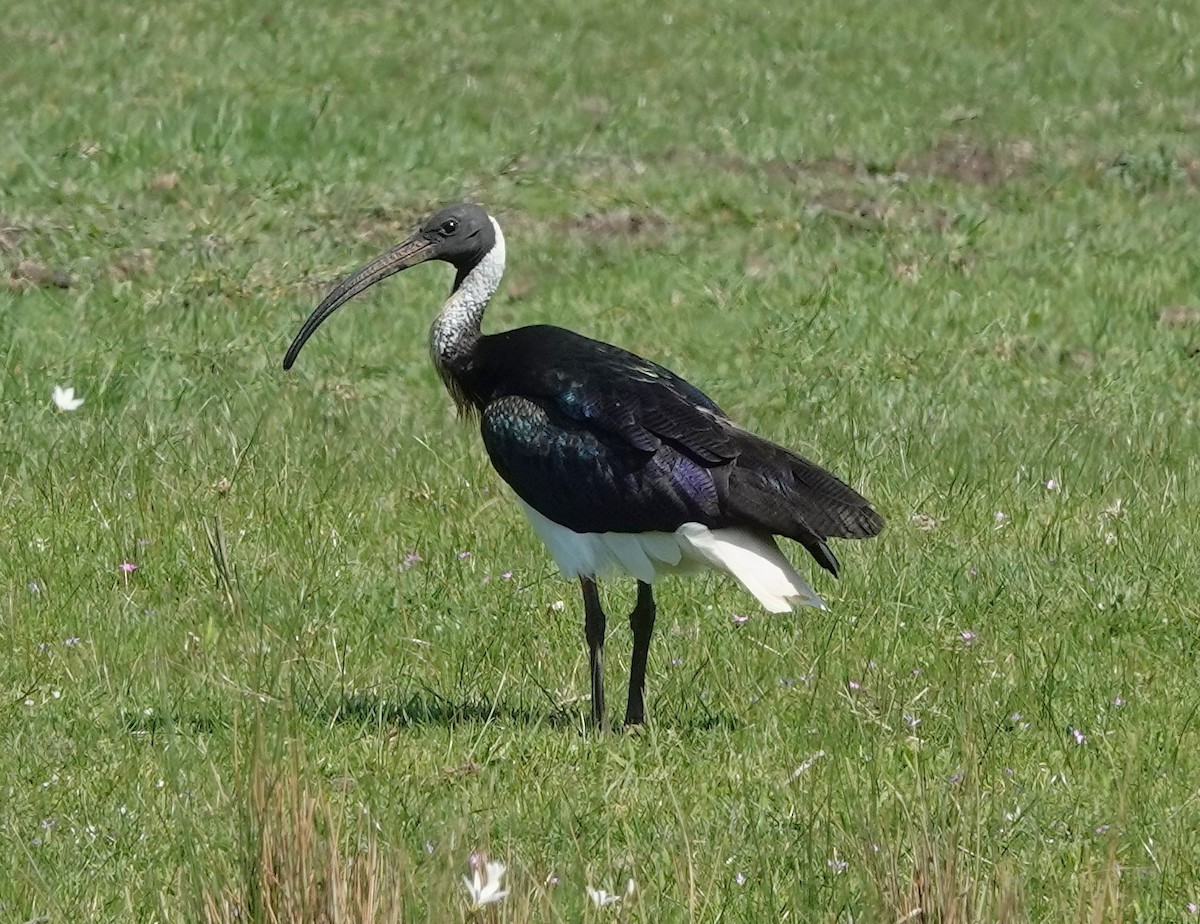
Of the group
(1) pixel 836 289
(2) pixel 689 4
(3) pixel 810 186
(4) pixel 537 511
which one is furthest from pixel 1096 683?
(2) pixel 689 4

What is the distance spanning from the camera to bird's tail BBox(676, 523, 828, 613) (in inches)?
242

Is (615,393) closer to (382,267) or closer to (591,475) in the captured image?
(591,475)

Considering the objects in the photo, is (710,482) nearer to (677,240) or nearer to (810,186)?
(677,240)

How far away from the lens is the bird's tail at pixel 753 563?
242 inches

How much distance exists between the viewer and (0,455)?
8695 mm

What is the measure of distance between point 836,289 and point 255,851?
9.25 metres

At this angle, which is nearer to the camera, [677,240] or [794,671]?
[794,671]

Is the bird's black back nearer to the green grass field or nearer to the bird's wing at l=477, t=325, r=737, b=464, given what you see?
the bird's wing at l=477, t=325, r=737, b=464

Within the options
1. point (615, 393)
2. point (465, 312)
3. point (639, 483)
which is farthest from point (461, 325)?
point (639, 483)

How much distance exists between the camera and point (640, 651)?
6.39 meters

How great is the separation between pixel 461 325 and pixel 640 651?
1.32 metres

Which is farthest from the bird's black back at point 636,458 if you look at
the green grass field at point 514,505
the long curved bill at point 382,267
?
the long curved bill at point 382,267

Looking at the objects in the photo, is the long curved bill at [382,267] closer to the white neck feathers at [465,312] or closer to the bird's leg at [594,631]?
the white neck feathers at [465,312]

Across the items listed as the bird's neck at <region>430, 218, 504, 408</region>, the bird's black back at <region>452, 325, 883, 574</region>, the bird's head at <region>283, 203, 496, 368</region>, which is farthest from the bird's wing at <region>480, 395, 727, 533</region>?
the bird's head at <region>283, 203, 496, 368</region>
